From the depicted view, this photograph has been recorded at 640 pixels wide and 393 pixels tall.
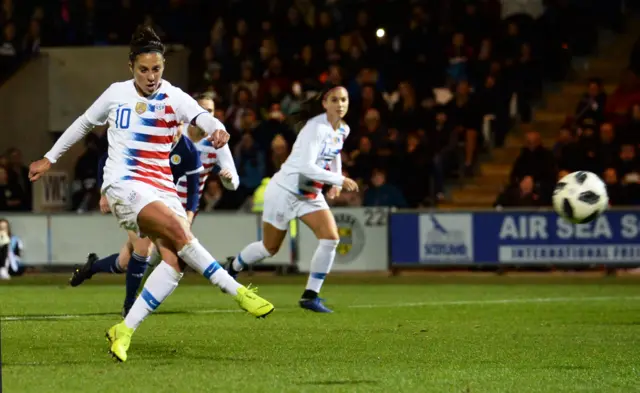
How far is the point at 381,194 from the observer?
2033 cm

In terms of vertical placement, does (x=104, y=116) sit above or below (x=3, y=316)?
above

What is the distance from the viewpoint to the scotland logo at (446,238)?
19.4m

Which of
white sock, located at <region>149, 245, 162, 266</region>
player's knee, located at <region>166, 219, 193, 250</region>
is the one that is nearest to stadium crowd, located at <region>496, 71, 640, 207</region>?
white sock, located at <region>149, 245, 162, 266</region>

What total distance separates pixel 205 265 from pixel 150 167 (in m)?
0.77

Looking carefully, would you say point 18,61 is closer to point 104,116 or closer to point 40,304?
point 40,304

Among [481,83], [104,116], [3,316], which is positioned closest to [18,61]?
[481,83]

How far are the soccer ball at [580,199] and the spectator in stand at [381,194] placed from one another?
28.0 ft

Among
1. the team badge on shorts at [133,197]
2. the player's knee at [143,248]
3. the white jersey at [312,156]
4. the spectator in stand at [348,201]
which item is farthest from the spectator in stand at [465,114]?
the team badge on shorts at [133,197]

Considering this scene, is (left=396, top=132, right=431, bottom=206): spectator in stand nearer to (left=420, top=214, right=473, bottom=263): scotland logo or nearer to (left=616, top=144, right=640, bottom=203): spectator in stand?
(left=420, top=214, right=473, bottom=263): scotland logo

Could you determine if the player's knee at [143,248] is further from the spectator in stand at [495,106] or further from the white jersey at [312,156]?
the spectator in stand at [495,106]

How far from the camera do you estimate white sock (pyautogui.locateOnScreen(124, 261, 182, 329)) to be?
8.41 metres

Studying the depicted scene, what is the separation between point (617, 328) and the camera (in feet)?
35.2

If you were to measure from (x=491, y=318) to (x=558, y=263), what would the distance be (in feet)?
25.3

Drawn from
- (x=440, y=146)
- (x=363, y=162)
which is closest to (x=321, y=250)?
(x=363, y=162)
